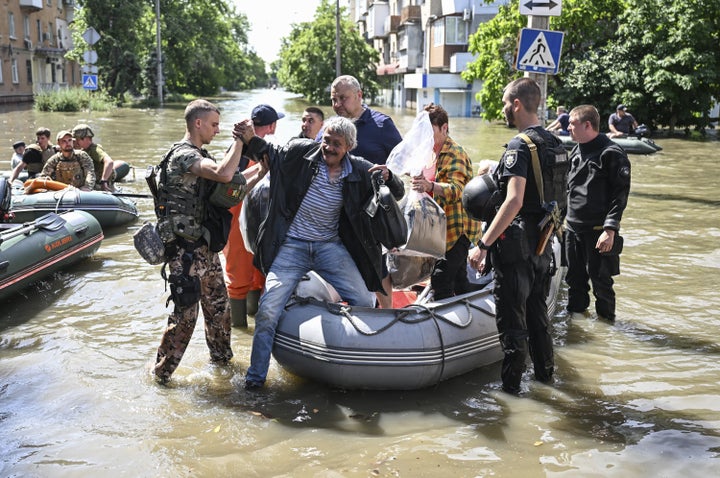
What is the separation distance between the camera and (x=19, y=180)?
457 inches

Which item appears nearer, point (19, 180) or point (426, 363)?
point (426, 363)

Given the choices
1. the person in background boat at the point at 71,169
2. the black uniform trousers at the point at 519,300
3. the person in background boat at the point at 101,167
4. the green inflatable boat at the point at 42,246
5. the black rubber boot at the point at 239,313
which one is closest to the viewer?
the black uniform trousers at the point at 519,300

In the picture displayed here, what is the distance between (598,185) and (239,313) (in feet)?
11.1

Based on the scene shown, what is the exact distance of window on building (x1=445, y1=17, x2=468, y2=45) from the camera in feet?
136

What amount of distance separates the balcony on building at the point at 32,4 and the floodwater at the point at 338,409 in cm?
4803

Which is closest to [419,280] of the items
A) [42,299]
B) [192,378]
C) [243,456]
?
[192,378]

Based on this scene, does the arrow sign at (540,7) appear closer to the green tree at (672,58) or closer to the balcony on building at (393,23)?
the green tree at (672,58)

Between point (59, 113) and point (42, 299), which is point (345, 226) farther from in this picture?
point (59, 113)

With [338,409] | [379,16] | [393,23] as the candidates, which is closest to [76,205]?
[338,409]

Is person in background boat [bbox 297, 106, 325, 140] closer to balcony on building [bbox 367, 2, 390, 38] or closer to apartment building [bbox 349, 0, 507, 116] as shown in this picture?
apartment building [bbox 349, 0, 507, 116]

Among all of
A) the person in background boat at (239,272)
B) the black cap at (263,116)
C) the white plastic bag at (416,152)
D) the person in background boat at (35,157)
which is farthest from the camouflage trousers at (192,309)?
the person in background boat at (35,157)

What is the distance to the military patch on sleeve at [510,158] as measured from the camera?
185 inches

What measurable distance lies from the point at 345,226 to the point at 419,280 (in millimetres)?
1128

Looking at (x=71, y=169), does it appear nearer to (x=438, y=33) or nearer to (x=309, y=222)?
(x=309, y=222)
